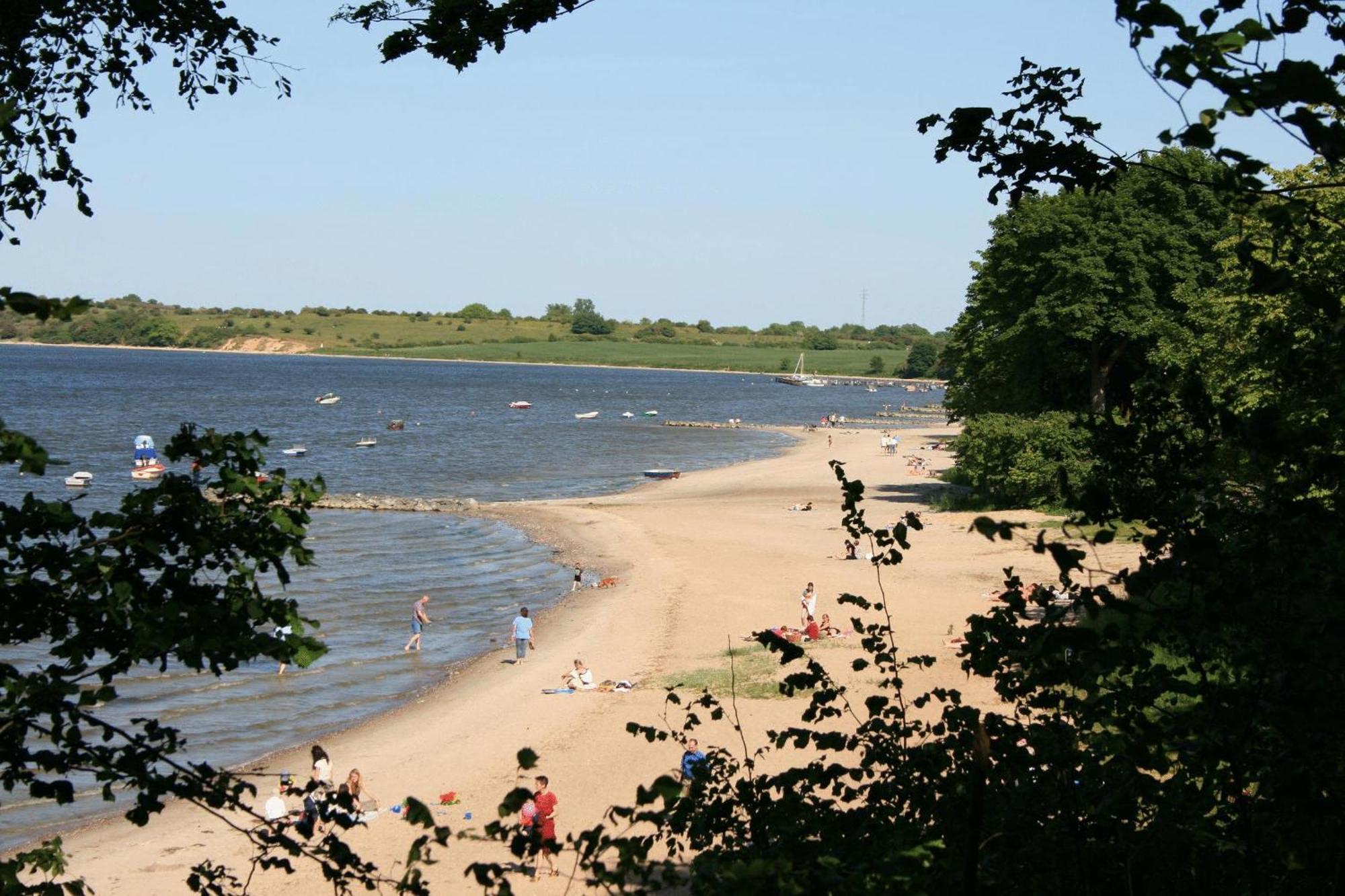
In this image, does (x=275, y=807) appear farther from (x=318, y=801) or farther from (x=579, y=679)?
(x=318, y=801)

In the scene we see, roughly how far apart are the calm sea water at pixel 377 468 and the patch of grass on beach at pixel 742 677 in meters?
5.29

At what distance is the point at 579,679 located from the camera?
2298 cm

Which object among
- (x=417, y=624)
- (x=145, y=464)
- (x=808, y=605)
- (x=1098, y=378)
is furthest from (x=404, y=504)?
(x=808, y=605)

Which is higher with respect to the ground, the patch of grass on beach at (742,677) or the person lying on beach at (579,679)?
the patch of grass on beach at (742,677)

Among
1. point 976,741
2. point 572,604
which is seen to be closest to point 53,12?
point 976,741

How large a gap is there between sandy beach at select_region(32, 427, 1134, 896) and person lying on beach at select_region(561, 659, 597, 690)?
1.25ft

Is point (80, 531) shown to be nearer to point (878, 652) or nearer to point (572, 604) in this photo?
point (878, 652)

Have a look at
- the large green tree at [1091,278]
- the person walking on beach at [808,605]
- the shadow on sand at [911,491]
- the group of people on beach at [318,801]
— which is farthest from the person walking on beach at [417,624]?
the shadow on sand at [911,491]

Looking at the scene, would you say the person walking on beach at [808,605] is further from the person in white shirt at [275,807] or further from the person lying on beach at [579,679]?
the person in white shirt at [275,807]

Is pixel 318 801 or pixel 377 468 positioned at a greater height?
pixel 318 801

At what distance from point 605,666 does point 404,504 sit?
27.4 metres

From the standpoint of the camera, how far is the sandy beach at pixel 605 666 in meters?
16.2

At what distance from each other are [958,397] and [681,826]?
41.5 metres

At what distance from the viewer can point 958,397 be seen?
45.3m
